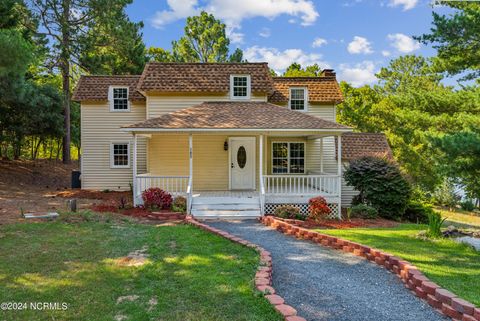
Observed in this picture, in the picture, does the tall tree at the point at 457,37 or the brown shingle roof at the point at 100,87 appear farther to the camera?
the brown shingle roof at the point at 100,87

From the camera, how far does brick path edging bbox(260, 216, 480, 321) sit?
4.52m

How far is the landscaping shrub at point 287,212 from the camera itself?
1226 cm

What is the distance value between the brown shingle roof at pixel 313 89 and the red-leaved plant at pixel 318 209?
738 centimetres

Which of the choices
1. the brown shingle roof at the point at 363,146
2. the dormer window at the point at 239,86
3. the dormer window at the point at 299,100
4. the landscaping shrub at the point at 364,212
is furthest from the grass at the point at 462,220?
the dormer window at the point at 239,86

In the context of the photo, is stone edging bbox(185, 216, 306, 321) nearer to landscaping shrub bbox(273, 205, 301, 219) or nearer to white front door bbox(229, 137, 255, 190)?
landscaping shrub bbox(273, 205, 301, 219)

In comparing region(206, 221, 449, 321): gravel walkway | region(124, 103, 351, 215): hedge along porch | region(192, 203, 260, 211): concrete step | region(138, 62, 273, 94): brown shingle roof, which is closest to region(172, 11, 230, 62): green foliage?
region(138, 62, 273, 94): brown shingle roof

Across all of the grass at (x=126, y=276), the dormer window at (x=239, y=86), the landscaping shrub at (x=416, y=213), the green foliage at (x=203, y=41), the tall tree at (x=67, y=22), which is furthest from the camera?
the green foliage at (x=203, y=41)

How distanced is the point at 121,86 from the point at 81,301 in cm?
1597

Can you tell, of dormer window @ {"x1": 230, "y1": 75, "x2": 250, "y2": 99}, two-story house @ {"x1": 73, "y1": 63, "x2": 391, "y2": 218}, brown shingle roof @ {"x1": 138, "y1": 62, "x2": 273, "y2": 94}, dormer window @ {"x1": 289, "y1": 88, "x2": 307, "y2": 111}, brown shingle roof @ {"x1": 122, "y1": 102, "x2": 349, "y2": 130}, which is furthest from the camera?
dormer window @ {"x1": 289, "y1": 88, "x2": 307, "y2": 111}

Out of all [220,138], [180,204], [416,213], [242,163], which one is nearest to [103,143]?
[220,138]

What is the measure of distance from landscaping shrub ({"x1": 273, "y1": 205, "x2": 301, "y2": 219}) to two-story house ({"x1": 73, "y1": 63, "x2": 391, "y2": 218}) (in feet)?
1.92

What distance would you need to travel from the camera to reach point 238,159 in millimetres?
16234

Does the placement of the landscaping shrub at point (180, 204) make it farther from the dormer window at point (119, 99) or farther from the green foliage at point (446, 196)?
the green foliage at point (446, 196)

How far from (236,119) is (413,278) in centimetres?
953
